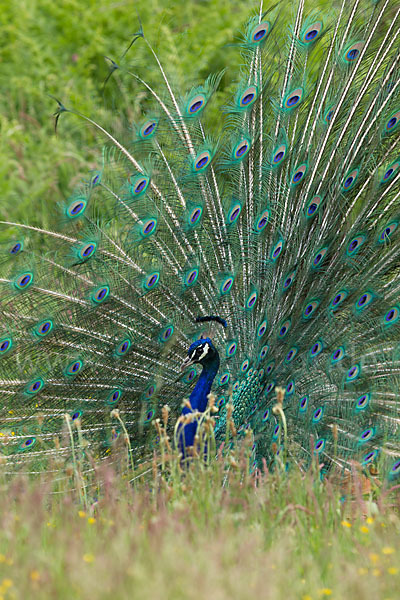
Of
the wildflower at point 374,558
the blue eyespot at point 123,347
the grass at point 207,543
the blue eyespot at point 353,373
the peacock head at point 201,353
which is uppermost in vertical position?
the blue eyespot at point 123,347

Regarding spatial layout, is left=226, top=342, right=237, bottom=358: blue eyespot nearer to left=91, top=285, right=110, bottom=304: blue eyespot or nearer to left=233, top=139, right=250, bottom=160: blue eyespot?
left=91, top=285, right=110, bottom=304: blue eyespot

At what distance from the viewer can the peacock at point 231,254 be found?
14.7ft

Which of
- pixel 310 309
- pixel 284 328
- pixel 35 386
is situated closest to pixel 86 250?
pixel 35 386

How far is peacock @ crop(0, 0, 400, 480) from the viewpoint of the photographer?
4.47m

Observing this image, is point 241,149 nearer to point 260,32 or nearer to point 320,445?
point 260,32

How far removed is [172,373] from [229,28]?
5324mm

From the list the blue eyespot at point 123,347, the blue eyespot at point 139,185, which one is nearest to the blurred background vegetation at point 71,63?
the blue eyespot at point 139,185

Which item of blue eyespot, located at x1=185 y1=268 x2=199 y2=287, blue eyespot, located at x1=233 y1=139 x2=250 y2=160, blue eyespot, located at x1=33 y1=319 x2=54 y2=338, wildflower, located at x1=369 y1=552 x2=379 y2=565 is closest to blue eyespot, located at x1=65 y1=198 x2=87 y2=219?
blue eyespot, located at x1=33 y1=319 x2=54 y2=338

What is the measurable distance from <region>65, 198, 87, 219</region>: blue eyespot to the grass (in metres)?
1.56

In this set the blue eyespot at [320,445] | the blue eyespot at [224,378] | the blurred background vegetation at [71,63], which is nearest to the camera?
the blue eyespot at [320,445]

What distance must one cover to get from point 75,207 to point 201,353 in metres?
1.06

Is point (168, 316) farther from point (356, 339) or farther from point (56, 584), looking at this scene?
point (56, 584)

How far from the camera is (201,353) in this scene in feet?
14.4

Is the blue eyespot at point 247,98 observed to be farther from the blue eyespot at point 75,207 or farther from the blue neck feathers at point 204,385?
the blue neck feathers at point 204,385
